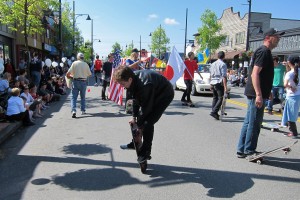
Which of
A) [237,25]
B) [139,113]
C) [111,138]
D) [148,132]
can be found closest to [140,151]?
[148,132]

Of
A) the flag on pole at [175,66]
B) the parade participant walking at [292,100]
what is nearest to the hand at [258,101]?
the parade participant walking at [292,100]

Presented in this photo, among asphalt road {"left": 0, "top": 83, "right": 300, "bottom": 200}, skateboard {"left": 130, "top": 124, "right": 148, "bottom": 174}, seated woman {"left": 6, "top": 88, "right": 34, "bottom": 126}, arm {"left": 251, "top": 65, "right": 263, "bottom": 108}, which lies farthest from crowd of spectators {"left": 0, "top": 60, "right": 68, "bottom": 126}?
arm {"left": 251, "top": 65, "right": 263, "bottom": 108}

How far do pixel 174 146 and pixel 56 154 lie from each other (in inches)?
80.6

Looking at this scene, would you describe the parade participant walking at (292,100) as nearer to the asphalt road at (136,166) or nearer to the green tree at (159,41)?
the asphalt road at (136,166)

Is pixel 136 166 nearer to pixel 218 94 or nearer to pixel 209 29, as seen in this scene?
pixel 218 94

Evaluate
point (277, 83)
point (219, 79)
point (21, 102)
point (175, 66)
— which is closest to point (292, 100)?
point (219, 79)

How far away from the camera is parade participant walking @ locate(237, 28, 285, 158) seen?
15.0ft

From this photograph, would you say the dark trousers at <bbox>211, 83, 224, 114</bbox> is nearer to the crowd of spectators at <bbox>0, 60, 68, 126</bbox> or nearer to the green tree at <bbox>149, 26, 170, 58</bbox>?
the crowd of spectators at <bbox>0, 60, 68, 126</bbox>

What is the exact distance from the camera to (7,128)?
654 centimetres

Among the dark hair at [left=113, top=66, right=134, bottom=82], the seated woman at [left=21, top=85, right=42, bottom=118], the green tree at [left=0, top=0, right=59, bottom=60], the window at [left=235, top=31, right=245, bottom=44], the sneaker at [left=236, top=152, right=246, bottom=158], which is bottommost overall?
the sneaker at [left=236, top=152, right=246, bottom=158]

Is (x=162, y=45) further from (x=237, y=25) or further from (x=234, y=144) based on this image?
(x=234, y=144)

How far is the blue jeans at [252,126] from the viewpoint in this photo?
4779 millimetres

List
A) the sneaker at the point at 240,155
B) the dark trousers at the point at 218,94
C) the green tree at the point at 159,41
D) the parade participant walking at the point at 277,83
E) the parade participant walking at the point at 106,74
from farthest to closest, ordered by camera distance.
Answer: the green tree at the point at 159,41 < the parade participant walking at the point at 106,74 < the parade participant walking at the point at 277,83 < the dark trousers at the point at 218,94 < the sneaker at the point at 240,155

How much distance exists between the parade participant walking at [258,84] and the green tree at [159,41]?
59770mm
